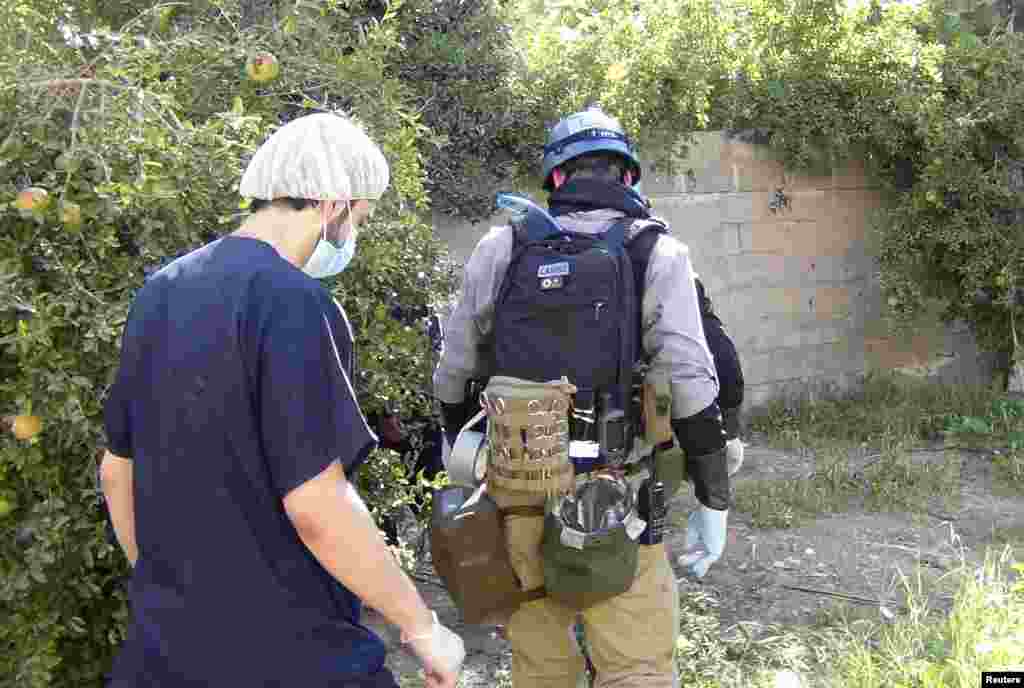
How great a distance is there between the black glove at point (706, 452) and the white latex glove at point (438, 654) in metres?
1.05

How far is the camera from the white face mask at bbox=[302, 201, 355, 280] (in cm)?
182

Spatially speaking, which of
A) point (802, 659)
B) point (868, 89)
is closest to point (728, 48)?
point (868, 89)

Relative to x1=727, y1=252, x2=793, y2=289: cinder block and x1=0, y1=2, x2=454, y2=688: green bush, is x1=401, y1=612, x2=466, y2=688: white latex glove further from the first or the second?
x1=727, y1=252, x2=793, y2=289: cinder block

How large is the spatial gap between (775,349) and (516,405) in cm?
440

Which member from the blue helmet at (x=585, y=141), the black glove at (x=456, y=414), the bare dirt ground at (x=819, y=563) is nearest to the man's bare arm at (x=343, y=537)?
the black glove at (x=456, y=414)

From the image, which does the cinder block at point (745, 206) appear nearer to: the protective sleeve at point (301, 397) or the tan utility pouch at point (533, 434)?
the tan utility pouch at point (533, 434)

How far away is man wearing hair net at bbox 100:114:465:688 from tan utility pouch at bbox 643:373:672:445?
3.15ft

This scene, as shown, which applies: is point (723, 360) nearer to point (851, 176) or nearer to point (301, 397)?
point (301, 397)

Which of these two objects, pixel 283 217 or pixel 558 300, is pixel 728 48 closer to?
pixel 558 300

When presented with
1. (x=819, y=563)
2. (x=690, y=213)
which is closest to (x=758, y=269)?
(x=690, y=213)

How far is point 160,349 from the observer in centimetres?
163

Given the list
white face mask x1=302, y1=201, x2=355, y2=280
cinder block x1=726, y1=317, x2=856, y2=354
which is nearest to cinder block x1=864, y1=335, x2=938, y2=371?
cinder block x1=726, y1=317, x2=856, y2=354

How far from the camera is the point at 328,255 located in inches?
74.7

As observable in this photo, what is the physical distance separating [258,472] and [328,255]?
0.46 meters
